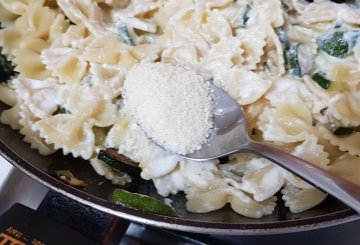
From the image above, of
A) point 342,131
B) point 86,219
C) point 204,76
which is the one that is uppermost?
point 204,76

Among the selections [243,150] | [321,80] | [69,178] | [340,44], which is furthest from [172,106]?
[340,44]

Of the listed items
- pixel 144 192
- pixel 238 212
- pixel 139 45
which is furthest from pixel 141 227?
pixel 139 45

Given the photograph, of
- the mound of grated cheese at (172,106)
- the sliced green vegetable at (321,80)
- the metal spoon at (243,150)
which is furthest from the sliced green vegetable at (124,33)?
the sliced green vegetable at (321,80)

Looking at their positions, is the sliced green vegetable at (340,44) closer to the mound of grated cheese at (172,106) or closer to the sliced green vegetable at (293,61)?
the sliced green vegetable at (293,61)

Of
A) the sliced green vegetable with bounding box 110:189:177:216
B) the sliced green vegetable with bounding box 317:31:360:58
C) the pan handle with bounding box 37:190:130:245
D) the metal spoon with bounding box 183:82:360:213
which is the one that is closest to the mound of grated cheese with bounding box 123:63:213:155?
the metal spoon with bounding box 183:82:360:213

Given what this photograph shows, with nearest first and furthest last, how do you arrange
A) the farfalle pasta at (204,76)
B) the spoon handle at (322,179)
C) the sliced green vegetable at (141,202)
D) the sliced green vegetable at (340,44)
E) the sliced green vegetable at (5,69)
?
the spoon handle at (322,179) < the sliced green vegetable at (141,202) < the farfalle pasta at (204,76) < the sliced green vegetable at (340,44) < the sliced green vegetable at (5,69)

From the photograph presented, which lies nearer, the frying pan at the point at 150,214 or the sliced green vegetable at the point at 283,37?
the frying pan at the point at 150,214

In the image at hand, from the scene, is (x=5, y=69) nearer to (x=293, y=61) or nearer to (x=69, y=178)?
(x=69, y=178)
